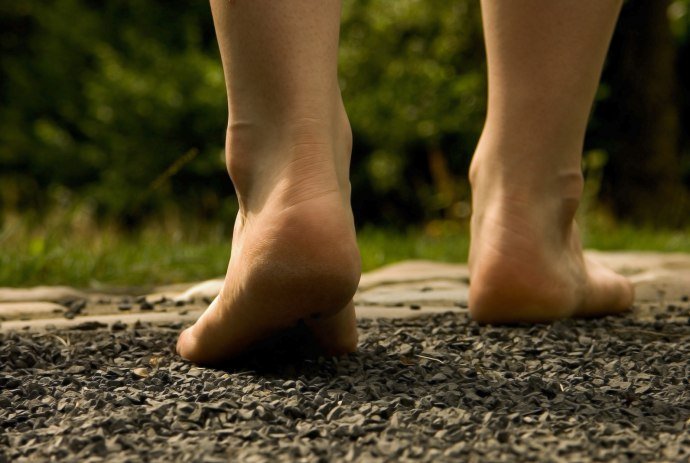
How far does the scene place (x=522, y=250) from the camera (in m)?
1.65

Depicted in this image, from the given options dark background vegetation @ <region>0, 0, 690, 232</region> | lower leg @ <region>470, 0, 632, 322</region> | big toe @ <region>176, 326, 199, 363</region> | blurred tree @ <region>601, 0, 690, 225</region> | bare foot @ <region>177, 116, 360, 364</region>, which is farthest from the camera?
dark background vegetation @ <region>0, 0, 690, 232</region>

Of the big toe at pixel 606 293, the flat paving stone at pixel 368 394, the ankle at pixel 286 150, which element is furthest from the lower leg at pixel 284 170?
the big toe at pixel 606 293

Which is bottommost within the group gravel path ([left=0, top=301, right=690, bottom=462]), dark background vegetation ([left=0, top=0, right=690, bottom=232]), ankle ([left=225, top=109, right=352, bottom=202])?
gravel path ([left=0, top=301, right=690, bottom=462])

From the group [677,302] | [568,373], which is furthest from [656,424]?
[677,302]

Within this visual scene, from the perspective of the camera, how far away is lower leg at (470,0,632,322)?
62.9 inches

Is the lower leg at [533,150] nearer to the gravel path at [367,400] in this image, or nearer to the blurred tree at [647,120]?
the gravel path at [367,400]

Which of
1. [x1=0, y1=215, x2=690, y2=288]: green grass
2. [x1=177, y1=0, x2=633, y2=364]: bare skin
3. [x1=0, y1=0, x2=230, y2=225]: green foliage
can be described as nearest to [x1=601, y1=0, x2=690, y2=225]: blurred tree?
[x1=0, y1=215, x2=690, y2=288]: green grass

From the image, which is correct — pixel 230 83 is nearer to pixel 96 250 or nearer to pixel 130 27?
pixel 96 250

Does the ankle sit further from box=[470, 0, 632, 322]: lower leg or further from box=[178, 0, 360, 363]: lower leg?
box=[470, 0, 632, 322]: lower leg

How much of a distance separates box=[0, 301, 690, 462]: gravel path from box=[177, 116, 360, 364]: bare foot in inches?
3.0

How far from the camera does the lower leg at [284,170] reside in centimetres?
120

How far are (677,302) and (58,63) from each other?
23.3ft

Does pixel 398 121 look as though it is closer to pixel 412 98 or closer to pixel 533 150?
pixel 412 98

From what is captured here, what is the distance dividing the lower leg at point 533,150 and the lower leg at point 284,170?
Result: 1.53 feet
